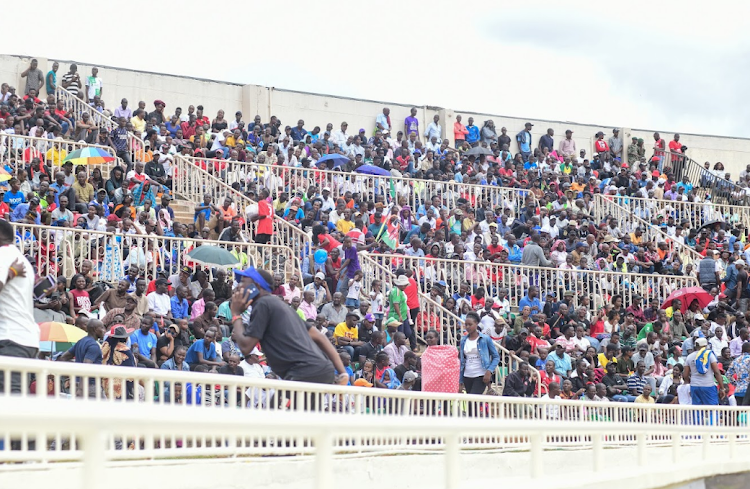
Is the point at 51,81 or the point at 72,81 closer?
the point at 51,81

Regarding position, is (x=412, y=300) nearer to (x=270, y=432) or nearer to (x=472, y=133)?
(x=472, y=133)

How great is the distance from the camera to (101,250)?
17766mm

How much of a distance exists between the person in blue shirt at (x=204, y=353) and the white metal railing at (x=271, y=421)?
4034mm

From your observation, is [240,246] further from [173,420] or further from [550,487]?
[173,420]

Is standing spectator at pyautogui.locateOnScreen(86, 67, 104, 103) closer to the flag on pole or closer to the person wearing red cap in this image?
the person wearing red cap

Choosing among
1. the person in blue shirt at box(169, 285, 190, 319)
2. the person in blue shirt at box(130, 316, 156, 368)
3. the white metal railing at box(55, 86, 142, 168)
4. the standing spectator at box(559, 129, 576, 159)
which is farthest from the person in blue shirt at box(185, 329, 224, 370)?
the standing spectator at box(559, 129, 576, 159)

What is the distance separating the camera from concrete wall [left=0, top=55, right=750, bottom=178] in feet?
93.9

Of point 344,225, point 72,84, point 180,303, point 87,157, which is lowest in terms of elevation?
point 180,303

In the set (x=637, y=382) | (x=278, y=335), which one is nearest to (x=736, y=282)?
(x=637, y=382)

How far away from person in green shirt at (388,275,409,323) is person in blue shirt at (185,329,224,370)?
4.76m

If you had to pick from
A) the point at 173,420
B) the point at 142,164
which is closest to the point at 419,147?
the point at 142,164

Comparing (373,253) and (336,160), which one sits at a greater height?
(336,160)

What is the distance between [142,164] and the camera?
2186 centimetres

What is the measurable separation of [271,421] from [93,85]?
2440 centimetres
